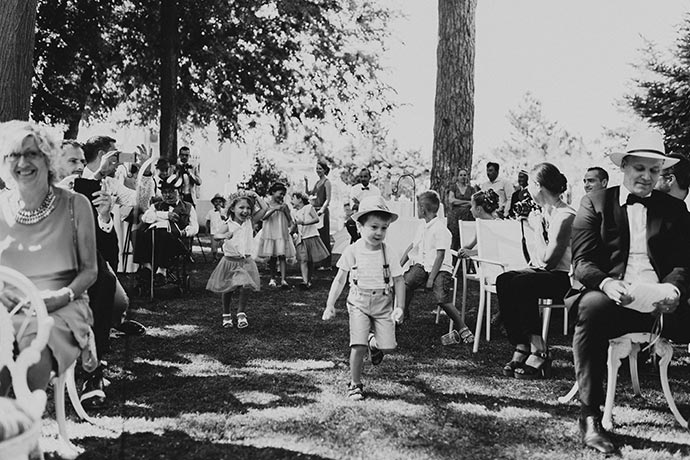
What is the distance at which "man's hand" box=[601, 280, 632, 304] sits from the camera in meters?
3.97

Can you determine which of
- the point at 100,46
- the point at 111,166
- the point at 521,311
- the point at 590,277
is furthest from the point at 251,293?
the point at 100,46

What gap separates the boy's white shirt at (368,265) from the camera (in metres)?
5.04

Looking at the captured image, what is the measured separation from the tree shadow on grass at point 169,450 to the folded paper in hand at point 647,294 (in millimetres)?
1955

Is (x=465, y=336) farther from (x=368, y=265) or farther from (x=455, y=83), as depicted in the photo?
(x=455, y=83)

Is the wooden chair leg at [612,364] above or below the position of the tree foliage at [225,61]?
below

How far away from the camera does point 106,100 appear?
2058 cm

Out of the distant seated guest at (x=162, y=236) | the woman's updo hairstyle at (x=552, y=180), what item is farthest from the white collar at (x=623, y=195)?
the distant seated guest at (x=162, y=236)

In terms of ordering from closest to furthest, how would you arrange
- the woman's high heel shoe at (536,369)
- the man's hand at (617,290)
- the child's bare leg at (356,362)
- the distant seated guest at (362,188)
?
1. the man's hand at (617,290)
2. the child's bare leg at (356,362)
3. the woman's high heel shoe at (536,369)
4. the distant seated guest at (362,188)

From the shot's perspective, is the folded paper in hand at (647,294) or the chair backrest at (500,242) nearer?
the folded paper in hand at (647,294)

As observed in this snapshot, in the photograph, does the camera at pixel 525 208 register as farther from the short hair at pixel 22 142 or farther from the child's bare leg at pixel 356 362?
the short hair at pixel 22 142

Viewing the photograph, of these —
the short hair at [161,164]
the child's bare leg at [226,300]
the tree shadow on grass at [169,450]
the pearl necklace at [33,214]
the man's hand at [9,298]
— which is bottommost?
the tree shadow on grass at [169,450]

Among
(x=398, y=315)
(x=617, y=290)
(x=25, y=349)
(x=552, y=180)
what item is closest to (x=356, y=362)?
(x=398, y=315)

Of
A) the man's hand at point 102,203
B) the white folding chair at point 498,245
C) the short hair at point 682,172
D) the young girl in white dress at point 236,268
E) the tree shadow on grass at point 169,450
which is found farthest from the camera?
the young girl in white dress at point 236,268

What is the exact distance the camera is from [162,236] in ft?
31.4
